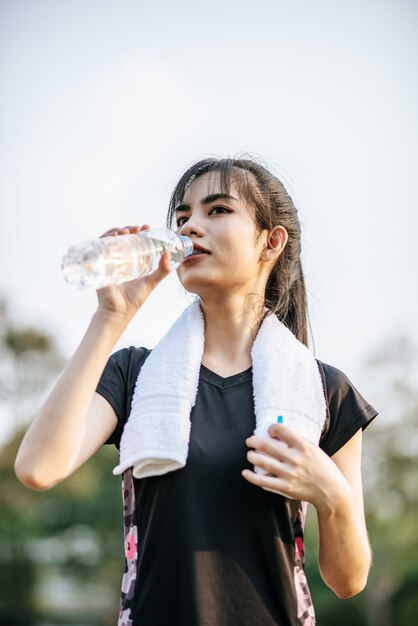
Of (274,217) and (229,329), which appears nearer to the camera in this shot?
(229,329)

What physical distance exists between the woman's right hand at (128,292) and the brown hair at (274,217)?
15.3 inches

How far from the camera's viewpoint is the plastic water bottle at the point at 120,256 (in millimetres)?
2049

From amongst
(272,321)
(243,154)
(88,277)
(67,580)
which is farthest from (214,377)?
(67,580)

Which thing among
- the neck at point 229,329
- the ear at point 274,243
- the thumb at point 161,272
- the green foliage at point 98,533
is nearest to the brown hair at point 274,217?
the ear at point 274,243

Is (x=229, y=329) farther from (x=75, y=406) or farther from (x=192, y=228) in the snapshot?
(x=75, y=406)

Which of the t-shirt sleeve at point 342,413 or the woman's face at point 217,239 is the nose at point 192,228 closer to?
the woman's face at point 217,239

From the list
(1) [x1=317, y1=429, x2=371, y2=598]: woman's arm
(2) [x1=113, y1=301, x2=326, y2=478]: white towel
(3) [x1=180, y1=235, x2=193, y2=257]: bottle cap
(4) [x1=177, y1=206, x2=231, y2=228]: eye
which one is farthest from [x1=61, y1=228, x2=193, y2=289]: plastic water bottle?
(1) [x1=317, y1=429, x2=371, y2=598]: woman's arm

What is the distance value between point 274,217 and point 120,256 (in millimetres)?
577

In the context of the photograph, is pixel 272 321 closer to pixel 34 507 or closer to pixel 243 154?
pixel 243 154

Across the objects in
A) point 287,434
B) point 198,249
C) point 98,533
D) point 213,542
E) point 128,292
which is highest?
point 98,533

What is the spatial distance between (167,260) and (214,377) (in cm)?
35

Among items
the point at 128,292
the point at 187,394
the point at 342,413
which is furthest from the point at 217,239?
the point at 342,413

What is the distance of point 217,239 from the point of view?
7.46ft

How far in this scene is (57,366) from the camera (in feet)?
100
